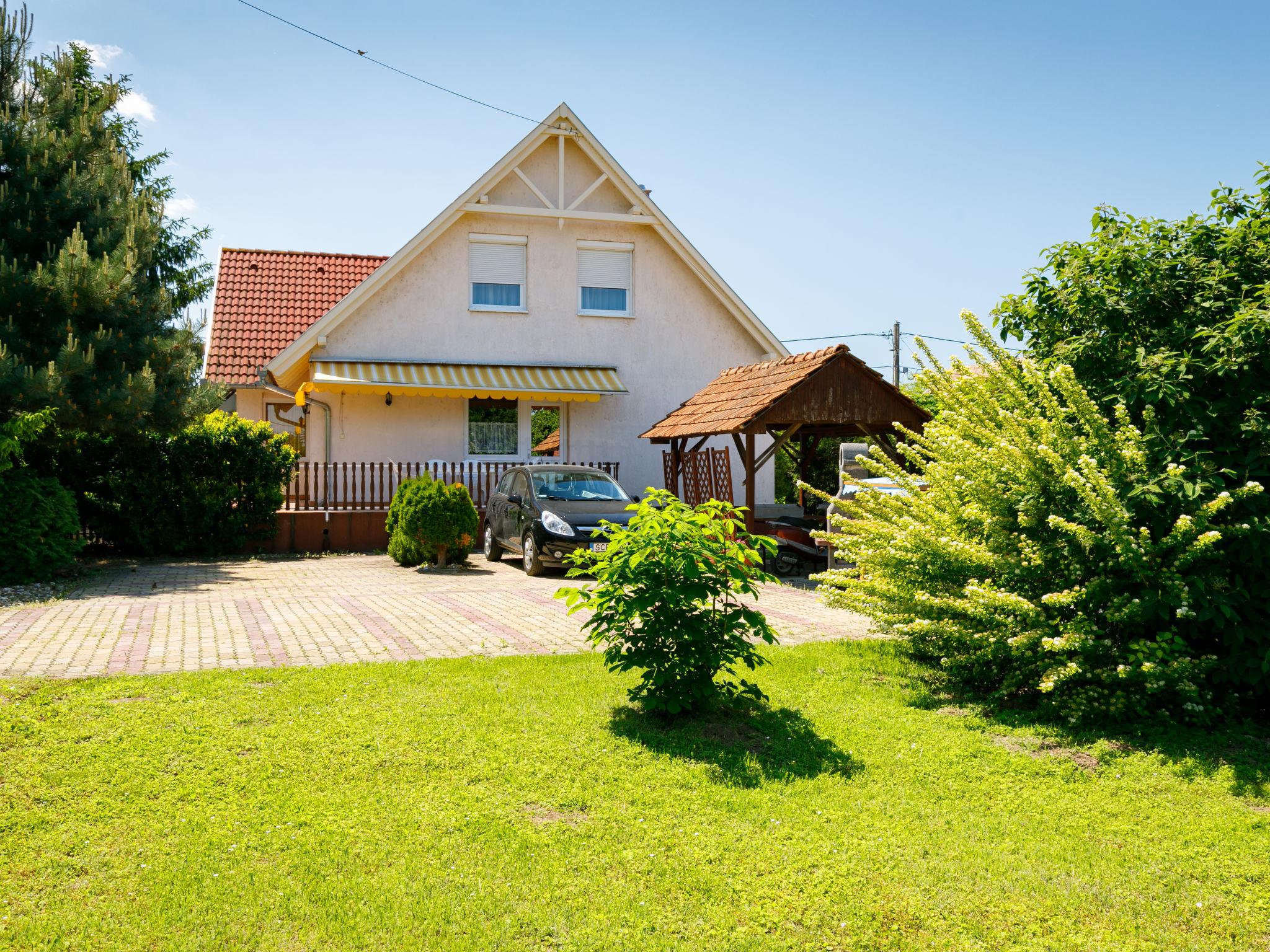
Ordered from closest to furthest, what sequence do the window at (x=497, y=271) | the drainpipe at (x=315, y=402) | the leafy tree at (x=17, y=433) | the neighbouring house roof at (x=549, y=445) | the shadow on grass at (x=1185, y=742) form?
→ the shadow on grass at (x=1185, y=742) → the leafy tree at (x=17, y=433) → the drainpipe at (x=315, y=402) → the window at (x=497, y=271) → the neighbouring house roof at (x=549, y=445)

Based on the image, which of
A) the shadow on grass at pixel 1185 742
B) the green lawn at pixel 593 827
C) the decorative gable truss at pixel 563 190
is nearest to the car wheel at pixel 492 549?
the decorative gable truss at pixel 563 190

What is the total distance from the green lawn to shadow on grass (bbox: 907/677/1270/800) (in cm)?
4

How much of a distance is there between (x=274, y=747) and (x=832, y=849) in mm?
3263

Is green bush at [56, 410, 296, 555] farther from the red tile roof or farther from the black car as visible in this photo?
the red tile roof

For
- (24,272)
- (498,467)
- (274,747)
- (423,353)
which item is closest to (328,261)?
(423,353)

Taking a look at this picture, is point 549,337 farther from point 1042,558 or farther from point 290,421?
point 1042,558

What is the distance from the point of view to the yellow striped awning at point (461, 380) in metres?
20.3

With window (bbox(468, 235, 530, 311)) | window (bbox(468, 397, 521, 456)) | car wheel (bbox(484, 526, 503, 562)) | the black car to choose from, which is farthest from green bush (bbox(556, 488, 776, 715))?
window (bbox(468, 235, 530, 311))

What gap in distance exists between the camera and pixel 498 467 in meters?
21.4

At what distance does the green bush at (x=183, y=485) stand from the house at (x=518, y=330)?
3183 millimetres

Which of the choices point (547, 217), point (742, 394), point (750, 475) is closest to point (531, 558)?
point (750, 475)

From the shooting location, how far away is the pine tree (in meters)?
14.3

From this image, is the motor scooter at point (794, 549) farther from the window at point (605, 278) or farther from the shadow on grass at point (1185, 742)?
the window at point (605, 278)

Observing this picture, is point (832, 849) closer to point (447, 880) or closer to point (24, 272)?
point (447, 880)
